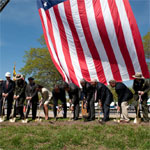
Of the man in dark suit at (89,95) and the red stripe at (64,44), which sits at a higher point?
the red stripe at (64,44)

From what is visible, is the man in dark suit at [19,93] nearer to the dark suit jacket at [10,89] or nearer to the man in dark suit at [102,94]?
the dark suit jacket at [10,89]

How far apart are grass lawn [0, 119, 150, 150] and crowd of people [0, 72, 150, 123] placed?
61.9 inches

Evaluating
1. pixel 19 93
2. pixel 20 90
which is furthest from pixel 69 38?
pixel 19 93

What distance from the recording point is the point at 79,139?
4.88m

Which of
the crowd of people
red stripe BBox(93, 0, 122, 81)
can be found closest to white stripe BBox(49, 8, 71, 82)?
the crowd of people

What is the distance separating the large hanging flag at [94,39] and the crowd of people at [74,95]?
1016 millimetres

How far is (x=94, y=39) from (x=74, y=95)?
2.86 metres

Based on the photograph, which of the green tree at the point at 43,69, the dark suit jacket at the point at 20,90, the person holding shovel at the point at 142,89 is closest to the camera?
the person holding shovel at the point at 142,89

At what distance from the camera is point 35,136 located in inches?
212

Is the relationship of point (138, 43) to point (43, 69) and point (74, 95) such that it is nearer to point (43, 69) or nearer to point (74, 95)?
point (74, 95)

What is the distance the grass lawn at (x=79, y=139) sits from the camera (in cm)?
448

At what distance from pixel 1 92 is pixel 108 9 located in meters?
6.26

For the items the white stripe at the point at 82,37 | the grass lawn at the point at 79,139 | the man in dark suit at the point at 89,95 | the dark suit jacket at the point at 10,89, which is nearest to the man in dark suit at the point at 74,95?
the man in dark suit at the point at 89,95

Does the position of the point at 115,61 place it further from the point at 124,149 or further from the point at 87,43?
the point at 124,149
